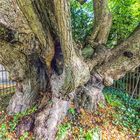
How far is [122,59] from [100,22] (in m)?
1.20

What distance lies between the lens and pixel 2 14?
427cm

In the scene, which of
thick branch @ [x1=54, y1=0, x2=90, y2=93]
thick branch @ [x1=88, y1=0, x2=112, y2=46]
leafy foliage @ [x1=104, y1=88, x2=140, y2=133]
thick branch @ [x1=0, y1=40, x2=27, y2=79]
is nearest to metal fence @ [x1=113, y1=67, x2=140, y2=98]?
leafy foliage @ [x1=104, y1=88, x2=140, y2=133]

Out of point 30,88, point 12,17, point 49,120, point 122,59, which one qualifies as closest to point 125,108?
point 122,59

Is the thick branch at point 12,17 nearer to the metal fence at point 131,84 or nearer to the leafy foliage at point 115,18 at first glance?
the leafy foliage at point 115,18

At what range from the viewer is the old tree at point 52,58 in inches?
162

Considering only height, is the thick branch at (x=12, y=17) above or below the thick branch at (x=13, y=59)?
above

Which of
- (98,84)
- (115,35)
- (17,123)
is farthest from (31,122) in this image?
(115,35)

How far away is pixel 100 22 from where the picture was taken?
6.30 m

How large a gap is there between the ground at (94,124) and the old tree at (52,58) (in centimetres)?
21

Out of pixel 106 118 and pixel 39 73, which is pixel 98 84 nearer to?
pixel 106 118

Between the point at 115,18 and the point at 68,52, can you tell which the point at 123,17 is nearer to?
the point at 115,18

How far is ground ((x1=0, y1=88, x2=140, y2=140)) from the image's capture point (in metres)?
5.38

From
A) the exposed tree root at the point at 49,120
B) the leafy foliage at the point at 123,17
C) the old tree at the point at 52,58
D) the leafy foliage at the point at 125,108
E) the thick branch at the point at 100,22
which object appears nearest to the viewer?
the old tree at the point at 52,58

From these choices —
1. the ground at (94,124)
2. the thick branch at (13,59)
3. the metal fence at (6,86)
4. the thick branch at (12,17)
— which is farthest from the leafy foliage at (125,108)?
the thick branch at (12,17)
